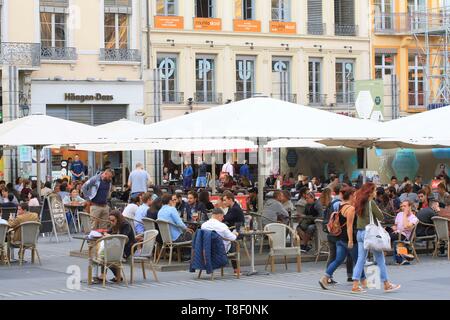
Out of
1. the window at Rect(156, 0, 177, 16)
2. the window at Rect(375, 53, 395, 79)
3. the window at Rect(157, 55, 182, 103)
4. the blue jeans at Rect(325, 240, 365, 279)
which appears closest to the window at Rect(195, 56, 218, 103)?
the window at Rect(157, 55, 182, 103)

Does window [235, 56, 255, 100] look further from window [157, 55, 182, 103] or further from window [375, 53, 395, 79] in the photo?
window [375, 53, 395, 79]

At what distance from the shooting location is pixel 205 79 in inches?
2010

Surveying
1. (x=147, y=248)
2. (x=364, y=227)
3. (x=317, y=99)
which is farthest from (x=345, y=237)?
(x=317, y=99)

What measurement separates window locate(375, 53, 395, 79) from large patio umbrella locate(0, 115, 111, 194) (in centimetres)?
3028

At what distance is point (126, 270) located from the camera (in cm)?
2067

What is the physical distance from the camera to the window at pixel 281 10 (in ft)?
174

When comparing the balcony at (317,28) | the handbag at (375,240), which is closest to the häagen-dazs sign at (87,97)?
the balcony at (317,28)

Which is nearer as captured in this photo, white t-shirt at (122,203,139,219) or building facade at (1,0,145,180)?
white t-shirt at (122,203,139,219)

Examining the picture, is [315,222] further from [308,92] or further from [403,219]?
[308,92]

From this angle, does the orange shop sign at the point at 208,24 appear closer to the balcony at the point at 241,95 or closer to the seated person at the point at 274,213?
the balcony at the point at 241,95

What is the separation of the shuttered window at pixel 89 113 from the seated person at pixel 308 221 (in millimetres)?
24636

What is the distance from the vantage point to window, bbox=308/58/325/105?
177ft
